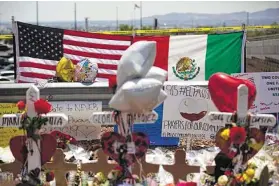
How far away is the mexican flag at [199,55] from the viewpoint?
8.34 meters

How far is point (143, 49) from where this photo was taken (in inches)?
135

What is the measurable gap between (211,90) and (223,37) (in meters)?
4.79

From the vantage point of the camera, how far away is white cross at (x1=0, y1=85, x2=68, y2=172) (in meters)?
3.52

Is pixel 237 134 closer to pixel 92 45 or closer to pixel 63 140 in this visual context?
pixel 63 140

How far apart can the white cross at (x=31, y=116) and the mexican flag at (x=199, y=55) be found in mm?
4966

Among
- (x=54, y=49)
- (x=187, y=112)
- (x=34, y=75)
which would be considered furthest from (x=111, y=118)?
(x=54, y=49)

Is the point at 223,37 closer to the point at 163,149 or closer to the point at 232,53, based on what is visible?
the point at 232,53

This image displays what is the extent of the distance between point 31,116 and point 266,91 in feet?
14.0

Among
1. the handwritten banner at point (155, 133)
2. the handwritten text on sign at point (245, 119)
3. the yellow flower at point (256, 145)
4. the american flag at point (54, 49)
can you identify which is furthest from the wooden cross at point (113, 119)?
the american flag at point (54, 49)

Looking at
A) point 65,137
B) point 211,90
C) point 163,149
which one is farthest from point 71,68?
point 211,90

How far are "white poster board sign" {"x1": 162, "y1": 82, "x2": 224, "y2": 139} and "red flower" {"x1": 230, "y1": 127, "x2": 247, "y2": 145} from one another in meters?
2.27

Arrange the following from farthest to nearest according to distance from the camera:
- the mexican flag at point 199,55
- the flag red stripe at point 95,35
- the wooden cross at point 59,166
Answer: the mexican flag at point 199,55
the flag red stripe at point 95,35
the wooden cross at point 59,166

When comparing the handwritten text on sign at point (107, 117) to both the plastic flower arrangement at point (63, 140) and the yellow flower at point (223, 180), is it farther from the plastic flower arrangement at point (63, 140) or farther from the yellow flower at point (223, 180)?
the plastic flower arrangement at point (63, 140)

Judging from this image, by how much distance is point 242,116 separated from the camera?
141 inches
